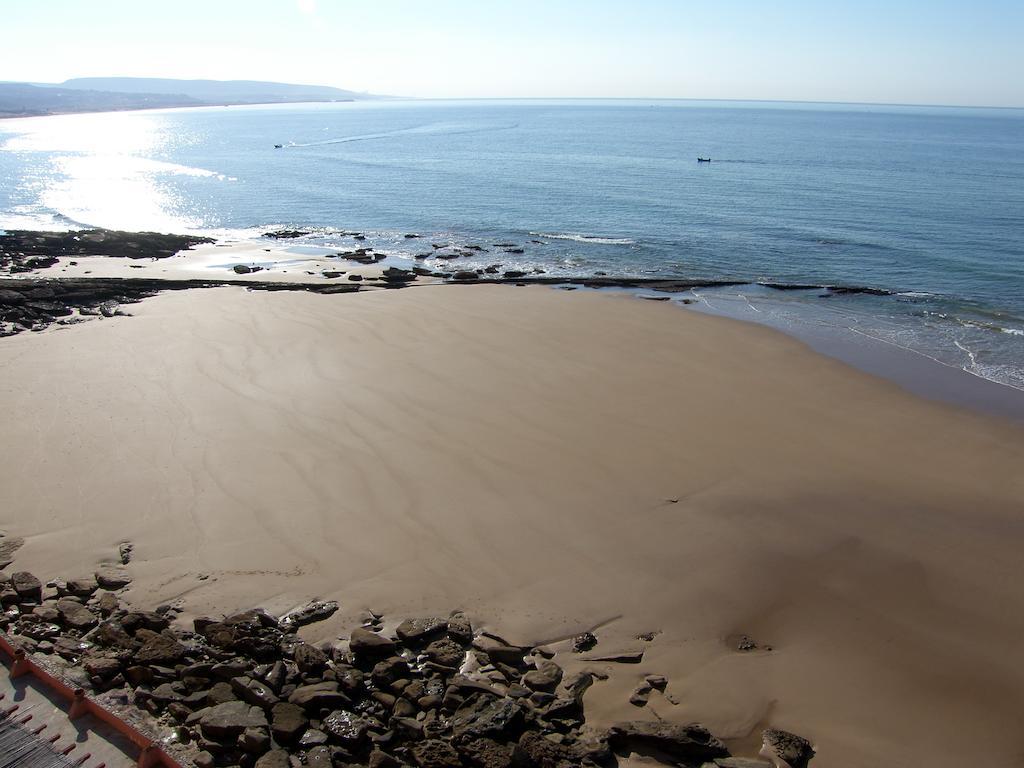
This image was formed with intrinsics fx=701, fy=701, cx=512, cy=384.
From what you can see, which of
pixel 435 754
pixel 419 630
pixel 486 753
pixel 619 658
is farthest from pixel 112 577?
pixel 619 658

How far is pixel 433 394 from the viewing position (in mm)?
15688

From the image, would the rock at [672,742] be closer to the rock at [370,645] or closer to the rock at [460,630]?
the rock at [460,630]

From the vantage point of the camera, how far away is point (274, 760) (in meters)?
6.30

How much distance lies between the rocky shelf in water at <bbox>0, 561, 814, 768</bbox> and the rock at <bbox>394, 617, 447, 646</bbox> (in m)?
0.01

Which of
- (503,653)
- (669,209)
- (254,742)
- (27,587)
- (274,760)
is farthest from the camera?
(669,209)

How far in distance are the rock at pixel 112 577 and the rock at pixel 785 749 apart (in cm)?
801

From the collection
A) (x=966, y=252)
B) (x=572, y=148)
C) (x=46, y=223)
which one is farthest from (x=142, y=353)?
(x=572, y=148)

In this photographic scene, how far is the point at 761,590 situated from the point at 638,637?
82.4 inches

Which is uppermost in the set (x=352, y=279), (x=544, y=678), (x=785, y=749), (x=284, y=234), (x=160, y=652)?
(x=284, y=234)

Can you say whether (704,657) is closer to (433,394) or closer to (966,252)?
(433,394)

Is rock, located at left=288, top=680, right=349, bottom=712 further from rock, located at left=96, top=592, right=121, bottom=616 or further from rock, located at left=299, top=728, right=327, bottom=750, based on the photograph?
rock, located at left=96, top=592, right=121, bottom=616

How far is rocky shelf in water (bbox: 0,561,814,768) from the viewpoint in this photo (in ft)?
21.3

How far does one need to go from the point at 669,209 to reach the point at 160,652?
40.6 metres

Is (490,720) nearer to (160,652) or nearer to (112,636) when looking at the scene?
(160,652)
